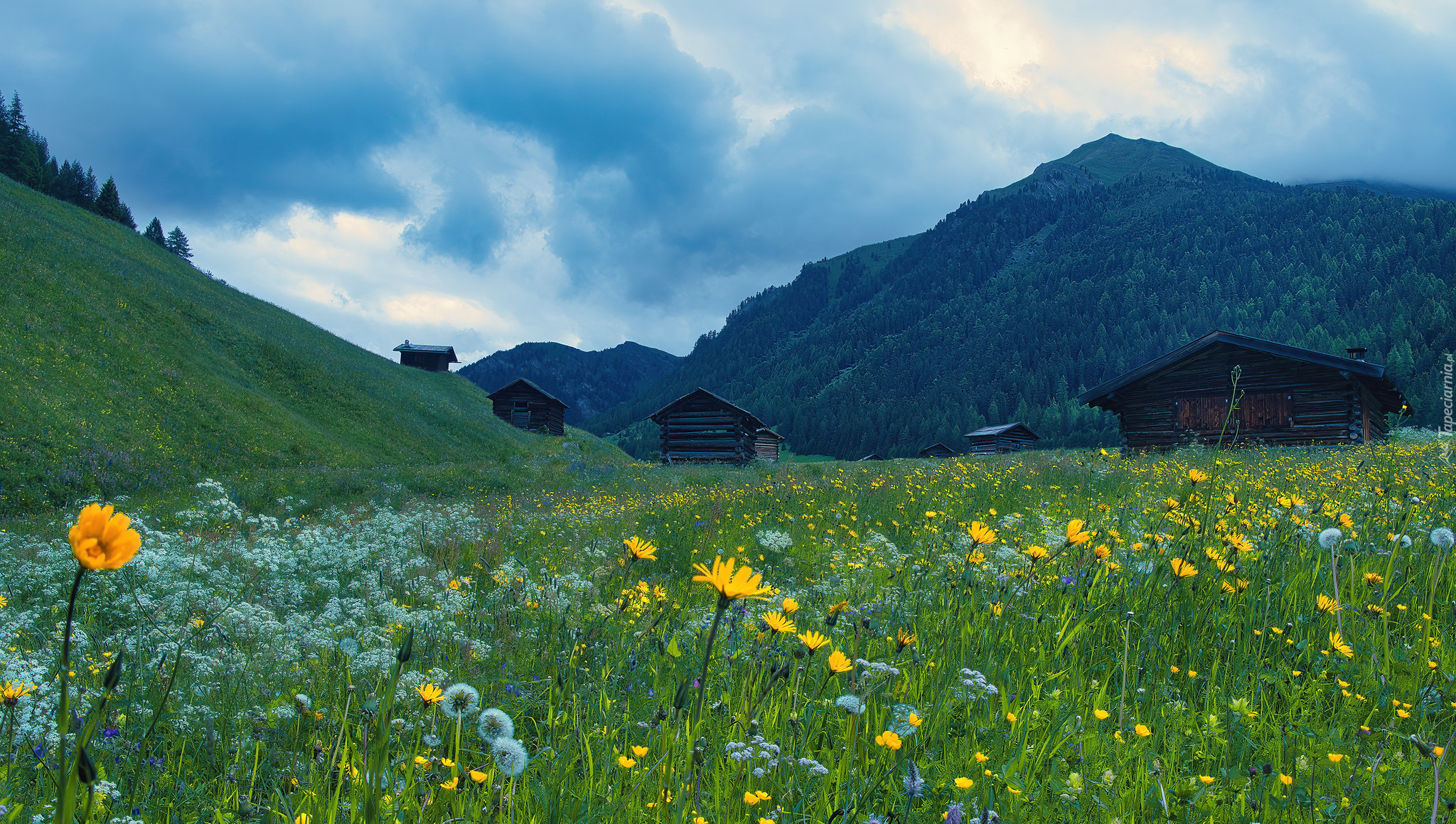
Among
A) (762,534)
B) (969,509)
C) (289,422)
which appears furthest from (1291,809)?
(289,422)

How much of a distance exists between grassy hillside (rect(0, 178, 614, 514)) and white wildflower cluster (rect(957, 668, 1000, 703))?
17547 mm

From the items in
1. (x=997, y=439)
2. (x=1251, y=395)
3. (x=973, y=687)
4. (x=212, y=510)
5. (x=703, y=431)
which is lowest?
→ (x=212, y=510)

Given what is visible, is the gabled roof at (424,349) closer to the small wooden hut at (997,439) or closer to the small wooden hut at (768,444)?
the small wooden hut at (768,444)

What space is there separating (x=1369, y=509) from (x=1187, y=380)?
839 inches

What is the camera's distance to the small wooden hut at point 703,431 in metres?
35.3

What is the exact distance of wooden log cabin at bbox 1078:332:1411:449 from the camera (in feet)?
68.0

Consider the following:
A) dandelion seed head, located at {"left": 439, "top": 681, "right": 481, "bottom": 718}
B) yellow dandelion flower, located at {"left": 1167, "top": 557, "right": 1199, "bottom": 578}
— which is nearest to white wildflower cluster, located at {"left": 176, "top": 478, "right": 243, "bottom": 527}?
dandelion seed head, located at {"left": 439, "top": 681, "right": 481, "bottom": 718}

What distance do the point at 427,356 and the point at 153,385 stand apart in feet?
130

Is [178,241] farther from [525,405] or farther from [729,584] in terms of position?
[729,584]

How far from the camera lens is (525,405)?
174 feet

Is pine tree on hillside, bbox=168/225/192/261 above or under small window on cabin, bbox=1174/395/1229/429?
above

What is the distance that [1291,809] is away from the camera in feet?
6.42

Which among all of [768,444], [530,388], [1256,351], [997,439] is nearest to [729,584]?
[1256,351]

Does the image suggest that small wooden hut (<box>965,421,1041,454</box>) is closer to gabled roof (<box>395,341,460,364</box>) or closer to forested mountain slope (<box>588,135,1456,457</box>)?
forested mountain slope (<box>588,135,1456,457</box>)
